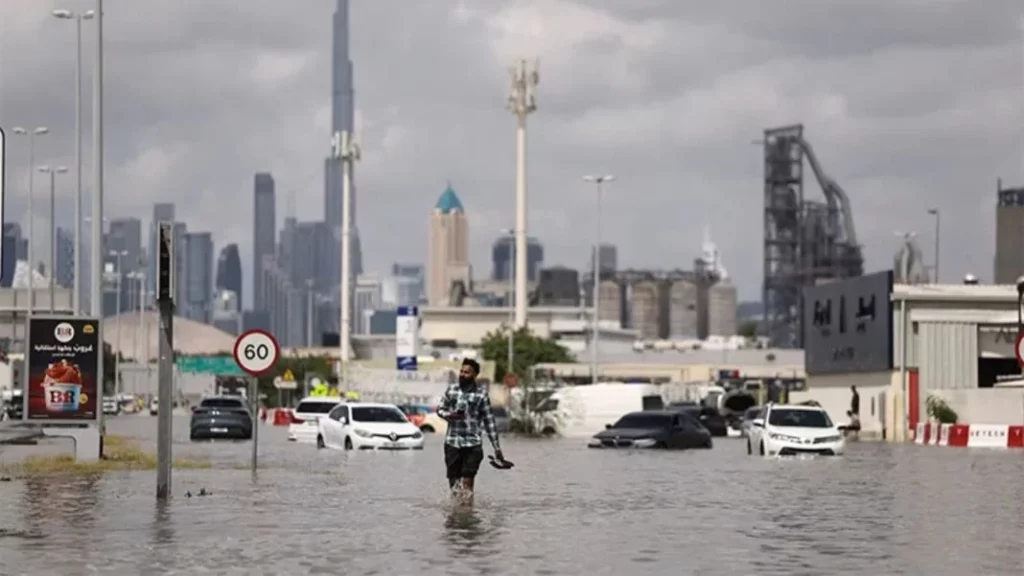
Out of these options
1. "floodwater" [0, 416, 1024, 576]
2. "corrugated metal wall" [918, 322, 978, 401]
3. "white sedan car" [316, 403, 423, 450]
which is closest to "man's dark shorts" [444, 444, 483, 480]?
"floodwater" [0, 416, 1024, 576]

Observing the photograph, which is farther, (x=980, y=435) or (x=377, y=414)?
(x=980, y=435)

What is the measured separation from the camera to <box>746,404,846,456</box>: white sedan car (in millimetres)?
49219

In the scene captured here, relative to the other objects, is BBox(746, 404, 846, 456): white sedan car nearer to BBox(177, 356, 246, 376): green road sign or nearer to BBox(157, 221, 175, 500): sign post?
BBox(157, 221, 175, 500): sign post

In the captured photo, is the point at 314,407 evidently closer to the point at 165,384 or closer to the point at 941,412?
the point at 941,412

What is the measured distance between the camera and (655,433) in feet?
189

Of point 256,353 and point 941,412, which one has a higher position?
point 256,353

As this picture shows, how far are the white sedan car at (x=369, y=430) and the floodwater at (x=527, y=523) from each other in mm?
13246

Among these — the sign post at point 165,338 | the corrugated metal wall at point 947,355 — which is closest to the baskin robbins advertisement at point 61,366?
the sign post at point 165,338

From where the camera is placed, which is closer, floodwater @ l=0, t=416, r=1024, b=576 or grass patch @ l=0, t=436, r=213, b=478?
floodwater @ l=0, t=416, r=1024, b=576

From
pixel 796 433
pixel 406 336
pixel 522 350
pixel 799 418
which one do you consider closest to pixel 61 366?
pixel 796 433

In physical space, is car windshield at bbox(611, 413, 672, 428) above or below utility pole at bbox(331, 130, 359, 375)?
below

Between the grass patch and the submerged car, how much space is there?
53.1ft

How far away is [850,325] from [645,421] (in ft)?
96.1

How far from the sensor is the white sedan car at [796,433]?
49.2 meters
